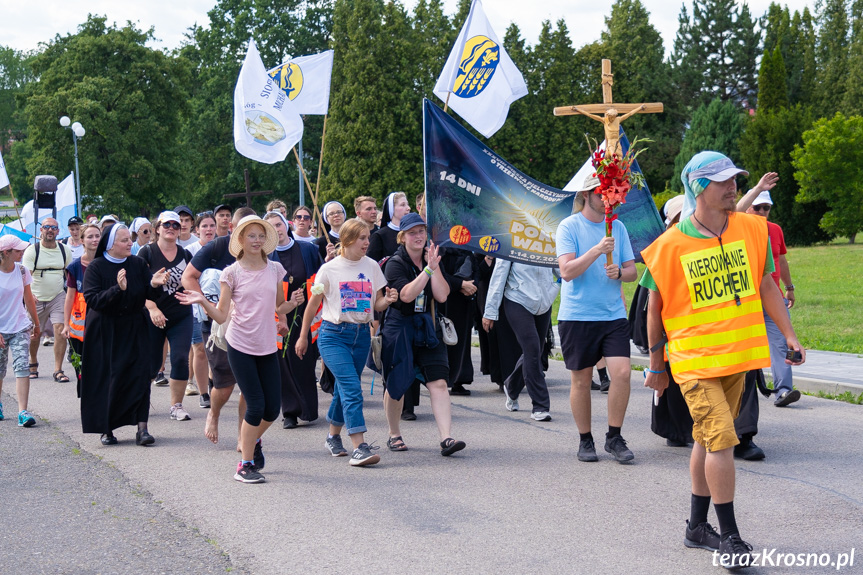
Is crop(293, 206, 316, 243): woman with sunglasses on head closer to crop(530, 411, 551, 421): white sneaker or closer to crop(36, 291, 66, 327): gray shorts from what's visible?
crop(530, 411, 551, 421): white sneaker

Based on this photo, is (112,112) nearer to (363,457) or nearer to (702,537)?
(363,457)

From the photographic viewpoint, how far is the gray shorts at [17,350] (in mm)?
9039

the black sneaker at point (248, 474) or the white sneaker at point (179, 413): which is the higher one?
the black sneaker at point (248, 474)

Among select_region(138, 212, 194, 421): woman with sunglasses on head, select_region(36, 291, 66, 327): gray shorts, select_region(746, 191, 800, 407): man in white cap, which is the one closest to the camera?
select_region(746, 191, 800, 407): man in white cap

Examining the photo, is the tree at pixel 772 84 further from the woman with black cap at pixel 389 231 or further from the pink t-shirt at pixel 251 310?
the pink t-shirt at pixel 251 310

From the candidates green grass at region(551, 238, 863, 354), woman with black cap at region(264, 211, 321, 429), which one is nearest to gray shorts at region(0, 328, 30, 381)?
woman with black cap at region(264, 211, 321, 429)

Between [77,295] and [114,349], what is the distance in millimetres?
2732

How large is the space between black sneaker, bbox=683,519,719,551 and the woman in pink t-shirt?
2911 mm

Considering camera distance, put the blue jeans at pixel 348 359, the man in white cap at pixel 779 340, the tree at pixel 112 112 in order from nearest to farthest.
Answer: the blue jeans at pixel 348 359
the man in white cap at pixel 779 340
the tree at pixel 112 112

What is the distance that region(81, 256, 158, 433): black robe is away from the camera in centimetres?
796

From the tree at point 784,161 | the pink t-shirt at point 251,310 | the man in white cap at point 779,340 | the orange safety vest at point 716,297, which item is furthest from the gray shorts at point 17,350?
the tree at point 784,161

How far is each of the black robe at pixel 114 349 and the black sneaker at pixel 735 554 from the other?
16.8 feet

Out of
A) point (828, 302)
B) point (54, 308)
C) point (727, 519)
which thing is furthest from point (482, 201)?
point (828, 302)

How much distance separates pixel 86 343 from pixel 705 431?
5521mm
